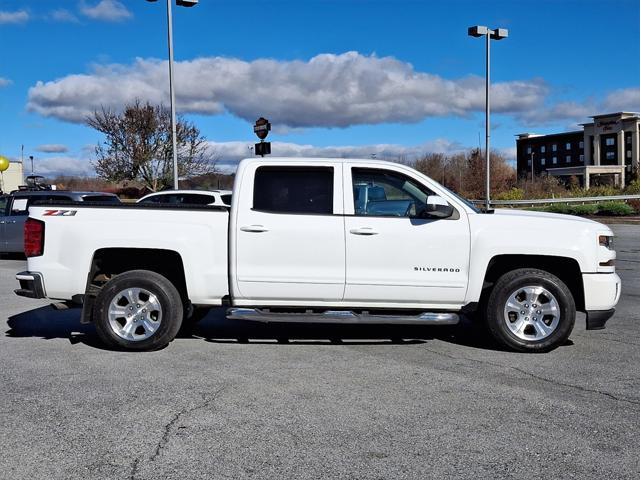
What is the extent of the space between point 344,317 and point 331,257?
62cm

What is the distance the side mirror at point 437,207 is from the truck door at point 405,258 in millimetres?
115

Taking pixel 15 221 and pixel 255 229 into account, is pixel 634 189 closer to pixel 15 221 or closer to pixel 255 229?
pixel 15 221

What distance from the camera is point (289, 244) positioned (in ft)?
22.5

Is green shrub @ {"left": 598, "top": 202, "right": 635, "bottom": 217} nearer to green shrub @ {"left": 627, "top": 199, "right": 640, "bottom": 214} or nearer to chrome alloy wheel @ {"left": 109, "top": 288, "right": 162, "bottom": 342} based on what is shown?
green shrub @ {"left": 627, "top": 199, "right": 640, "bottom": 214}

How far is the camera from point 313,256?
688 cm

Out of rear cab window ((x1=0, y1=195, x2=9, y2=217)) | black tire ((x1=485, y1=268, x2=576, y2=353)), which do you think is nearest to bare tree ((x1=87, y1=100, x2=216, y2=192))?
rear cab window ((x1=0, y1=195, x2=9, y2=217))

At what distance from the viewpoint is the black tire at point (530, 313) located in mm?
6832

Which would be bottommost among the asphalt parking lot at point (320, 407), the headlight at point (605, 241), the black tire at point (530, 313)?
the asphalt parking lot at point (320, 407)

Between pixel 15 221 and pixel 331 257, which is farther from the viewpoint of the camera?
pixel 15 221

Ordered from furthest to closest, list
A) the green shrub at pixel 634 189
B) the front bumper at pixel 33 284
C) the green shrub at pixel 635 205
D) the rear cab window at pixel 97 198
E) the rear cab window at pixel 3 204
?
the green shrub at pixel 634 189, the green shrub at pixel 635 205, the rear cab window at pixel 3 204, the rear cab window at pixel 97 198, the front bumper at pixel 33 284

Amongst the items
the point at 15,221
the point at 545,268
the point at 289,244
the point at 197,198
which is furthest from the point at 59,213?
the point at 15,221

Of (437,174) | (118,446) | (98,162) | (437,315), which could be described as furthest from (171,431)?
(437,174)

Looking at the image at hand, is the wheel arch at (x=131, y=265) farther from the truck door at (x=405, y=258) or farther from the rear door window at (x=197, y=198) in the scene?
the rear door window at (x=197, y=198)

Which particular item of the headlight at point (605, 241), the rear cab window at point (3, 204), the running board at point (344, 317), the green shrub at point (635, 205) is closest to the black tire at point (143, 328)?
the running board at point (344, 317)
